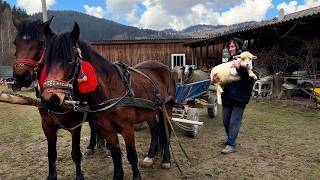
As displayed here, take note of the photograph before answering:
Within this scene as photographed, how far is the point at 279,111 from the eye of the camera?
10.2 meters

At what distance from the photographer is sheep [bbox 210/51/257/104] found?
207 inches

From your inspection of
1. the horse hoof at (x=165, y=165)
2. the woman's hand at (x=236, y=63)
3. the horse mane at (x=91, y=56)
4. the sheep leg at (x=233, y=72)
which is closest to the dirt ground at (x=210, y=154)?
the horse hoof at (x=165, y=165)

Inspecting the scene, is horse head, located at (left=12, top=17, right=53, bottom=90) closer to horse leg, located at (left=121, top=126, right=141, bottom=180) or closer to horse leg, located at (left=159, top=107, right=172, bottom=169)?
horse leg, located at (left=121, top=126, right=141, bottom=180)

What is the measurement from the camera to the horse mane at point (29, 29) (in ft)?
12.2

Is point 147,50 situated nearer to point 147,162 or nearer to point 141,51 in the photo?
point 141,51

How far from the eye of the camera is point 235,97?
5.55m

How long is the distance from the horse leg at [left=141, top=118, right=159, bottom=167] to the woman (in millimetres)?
1231

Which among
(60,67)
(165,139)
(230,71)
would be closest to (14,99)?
(60,67)

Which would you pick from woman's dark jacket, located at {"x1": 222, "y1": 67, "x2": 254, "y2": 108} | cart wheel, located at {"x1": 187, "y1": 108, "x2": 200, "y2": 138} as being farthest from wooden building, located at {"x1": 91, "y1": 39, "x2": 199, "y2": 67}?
woman's dark jacket, located at {"x1": 222, "y1": 67, "x2": 254, "y2": 108}

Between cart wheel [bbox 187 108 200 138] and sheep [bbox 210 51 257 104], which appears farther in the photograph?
cart wheel [bbox 187 108 200 138]

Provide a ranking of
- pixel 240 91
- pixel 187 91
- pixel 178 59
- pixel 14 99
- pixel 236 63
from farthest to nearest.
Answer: pixel 178 59 < pixel 187 91 < pixel 240 91 < pixel 236 63 < pixel 14 99

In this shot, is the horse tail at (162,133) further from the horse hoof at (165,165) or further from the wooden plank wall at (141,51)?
the wooden plank wall at (141,51)

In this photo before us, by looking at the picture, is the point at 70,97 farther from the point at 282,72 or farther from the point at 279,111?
the point at 282,72

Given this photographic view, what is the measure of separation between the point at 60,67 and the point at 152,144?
2488 mm
